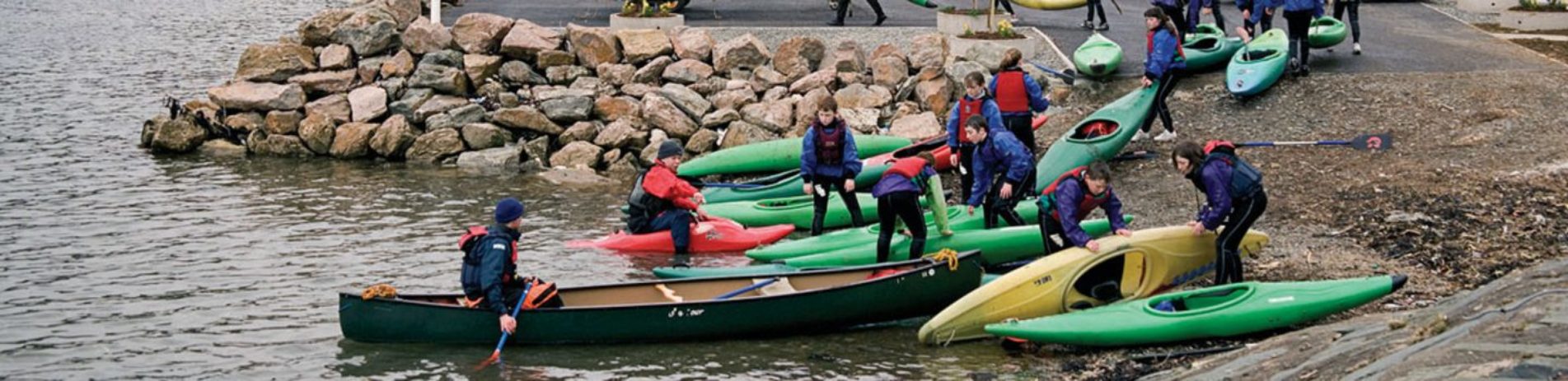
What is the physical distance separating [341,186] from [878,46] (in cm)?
765

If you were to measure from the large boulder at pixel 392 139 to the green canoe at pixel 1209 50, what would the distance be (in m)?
9.93

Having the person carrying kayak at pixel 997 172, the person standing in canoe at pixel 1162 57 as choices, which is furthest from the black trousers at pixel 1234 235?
the person standing in canoe at pixel 1162 57

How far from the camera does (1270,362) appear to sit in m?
12.1

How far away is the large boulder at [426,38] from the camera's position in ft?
85.4

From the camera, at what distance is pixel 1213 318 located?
1365 centimetres

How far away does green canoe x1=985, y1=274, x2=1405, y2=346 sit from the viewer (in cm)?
1366

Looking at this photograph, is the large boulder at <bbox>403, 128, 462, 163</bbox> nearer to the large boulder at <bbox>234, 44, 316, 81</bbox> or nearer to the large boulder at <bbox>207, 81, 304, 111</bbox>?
the large boulder at <bbox>207, 81, 304, 111</bbox>

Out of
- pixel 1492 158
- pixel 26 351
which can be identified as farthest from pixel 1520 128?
pixel 26 351

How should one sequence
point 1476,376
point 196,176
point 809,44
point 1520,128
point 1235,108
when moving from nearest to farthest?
point 1476,376 → point 1520,128 → point 1235,108 → point 196,176 → point 809,44

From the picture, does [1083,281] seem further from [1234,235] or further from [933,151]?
[933,151]

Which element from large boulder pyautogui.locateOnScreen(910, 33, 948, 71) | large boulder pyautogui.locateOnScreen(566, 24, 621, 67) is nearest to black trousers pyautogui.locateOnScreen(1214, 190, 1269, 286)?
large boulder pyautogui.locateOnScreen(910, 33, 948, 71)

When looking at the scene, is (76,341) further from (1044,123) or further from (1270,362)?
(1044,123)

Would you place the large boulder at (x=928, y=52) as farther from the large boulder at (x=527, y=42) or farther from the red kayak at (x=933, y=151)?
the large boulder at (x=527, y=42)

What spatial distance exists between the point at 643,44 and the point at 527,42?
158cm
